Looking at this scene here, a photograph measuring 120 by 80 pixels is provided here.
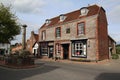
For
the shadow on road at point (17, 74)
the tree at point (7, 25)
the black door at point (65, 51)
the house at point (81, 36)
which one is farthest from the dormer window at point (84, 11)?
the shadow on road at point (17, 74)

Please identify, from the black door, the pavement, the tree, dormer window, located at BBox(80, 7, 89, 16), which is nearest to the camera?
the pavement

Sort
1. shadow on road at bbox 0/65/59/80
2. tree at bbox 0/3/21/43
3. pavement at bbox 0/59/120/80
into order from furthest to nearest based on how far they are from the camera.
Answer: tree at bbox 0/3/21/43 < shadow on road at bbox 0/65/59/80 < pavement at bbox 0/59/120/80

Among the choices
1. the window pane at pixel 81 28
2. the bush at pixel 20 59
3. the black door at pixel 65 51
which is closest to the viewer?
the bush at pixel 20 59

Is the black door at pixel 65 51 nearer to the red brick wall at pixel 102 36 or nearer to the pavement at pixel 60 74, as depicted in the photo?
the red brick wall at pixel 102 36

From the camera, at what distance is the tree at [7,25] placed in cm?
2533

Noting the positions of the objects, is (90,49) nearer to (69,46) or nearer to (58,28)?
(69,46)

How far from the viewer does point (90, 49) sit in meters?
27.4

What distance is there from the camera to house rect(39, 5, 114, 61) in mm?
27188

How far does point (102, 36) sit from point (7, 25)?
1496 cm

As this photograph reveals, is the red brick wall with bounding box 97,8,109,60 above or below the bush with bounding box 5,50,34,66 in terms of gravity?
above

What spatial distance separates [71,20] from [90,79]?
66.7ft

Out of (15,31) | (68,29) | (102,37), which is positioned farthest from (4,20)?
(102,37)

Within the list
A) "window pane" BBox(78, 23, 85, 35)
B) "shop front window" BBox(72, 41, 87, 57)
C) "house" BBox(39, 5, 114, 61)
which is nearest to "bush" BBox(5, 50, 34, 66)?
"shop front window" BBox(72, 41, 87, 57)

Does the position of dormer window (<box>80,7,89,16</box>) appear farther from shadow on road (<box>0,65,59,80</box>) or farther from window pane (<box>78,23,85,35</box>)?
shadow on road (<box>0,65,59,80</box>)
